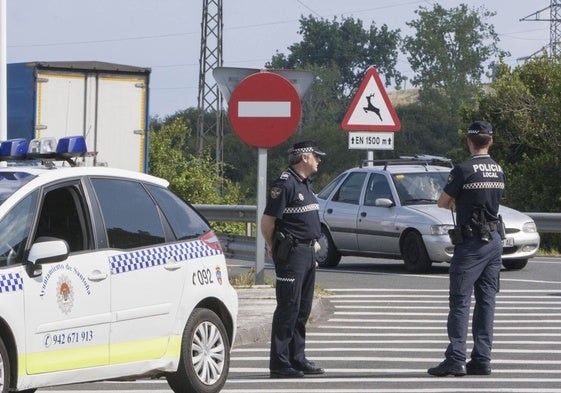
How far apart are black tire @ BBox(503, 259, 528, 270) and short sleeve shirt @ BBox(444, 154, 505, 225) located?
9.41 meters

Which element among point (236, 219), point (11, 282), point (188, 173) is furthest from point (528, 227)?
point (188, 173)

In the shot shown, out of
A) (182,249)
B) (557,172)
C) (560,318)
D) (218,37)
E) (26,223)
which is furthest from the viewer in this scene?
(218,37)

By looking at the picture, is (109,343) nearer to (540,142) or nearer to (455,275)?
(455,275)

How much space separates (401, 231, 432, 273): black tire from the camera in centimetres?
2008

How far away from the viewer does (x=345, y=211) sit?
21.5m

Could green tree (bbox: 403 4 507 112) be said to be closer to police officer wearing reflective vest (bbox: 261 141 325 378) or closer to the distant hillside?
the distant hillside

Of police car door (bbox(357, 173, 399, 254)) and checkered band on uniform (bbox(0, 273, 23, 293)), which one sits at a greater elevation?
checkered band on uniform (bbox(0, 273, 23, 293))

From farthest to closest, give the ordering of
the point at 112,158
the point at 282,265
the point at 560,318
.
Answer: the point at 112,158, the point at 560,318, the point at 282,265

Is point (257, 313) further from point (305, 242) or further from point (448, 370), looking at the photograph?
point (448, 370)

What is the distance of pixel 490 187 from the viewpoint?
36.6 ft

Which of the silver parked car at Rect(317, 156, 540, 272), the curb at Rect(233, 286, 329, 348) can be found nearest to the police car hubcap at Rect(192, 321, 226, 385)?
the curb at Rect(233, 286, 329, 348)

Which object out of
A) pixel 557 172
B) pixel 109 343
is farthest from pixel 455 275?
pixel 557 172

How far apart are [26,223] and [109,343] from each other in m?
0.93

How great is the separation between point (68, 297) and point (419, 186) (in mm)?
13000
